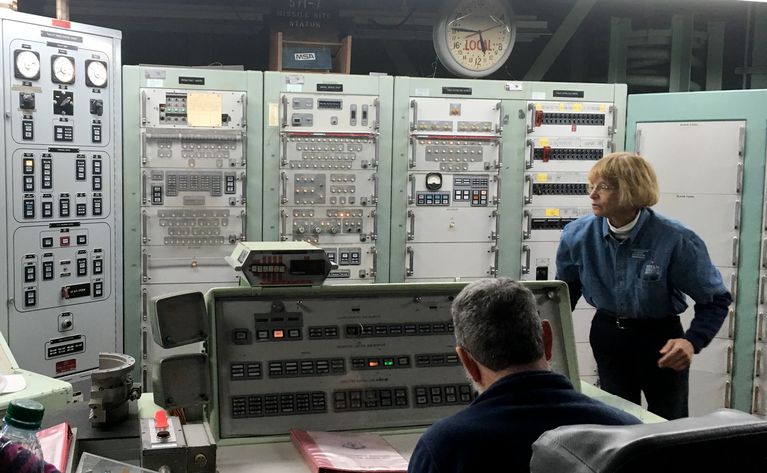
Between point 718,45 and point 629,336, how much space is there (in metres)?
4.25

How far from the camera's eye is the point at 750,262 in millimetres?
4680

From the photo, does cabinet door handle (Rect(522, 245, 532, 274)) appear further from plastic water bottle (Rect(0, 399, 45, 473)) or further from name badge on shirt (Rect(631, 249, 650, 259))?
plastic water bottle (Rect(0, 399, 45, 473))

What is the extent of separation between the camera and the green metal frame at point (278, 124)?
4.76 metres

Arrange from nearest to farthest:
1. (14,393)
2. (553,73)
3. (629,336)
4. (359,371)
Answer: (359,371) < (14,393) < (629,336) < (553,73)

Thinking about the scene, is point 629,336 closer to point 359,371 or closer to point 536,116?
point 359,371

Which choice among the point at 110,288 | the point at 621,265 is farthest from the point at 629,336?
the point at 110,288

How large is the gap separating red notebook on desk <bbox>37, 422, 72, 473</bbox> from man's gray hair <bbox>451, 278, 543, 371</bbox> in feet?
3.10

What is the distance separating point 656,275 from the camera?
8.96ft

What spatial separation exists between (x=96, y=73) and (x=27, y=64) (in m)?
0.40

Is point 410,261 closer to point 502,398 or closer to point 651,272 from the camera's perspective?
point 651,272

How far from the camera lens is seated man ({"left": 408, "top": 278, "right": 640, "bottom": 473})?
1.31 m

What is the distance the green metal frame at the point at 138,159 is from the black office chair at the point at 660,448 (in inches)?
160

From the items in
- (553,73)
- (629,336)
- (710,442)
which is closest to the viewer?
(710,442)

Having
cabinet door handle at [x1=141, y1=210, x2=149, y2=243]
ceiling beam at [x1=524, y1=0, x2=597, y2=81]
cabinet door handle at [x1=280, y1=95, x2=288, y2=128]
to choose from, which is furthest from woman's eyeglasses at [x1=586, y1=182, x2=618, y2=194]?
ceiling beam at [x1=524, y1=0, x2=597, y2=81]
